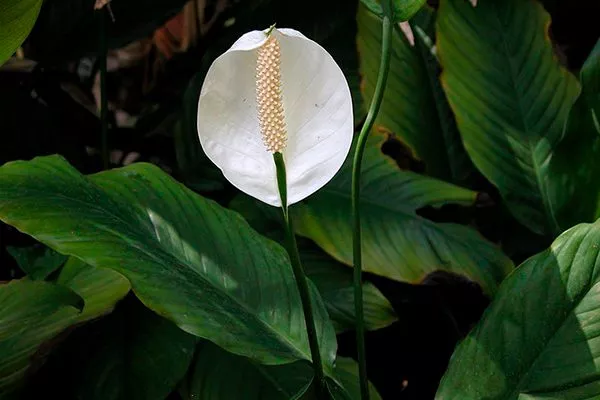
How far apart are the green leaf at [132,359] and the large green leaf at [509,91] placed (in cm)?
43

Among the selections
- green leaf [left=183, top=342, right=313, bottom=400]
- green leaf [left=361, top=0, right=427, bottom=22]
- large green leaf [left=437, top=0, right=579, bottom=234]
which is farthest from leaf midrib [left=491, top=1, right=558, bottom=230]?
green leaf [left=361, top=0, right=427, bottom=22]

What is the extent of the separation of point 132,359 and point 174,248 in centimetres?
15

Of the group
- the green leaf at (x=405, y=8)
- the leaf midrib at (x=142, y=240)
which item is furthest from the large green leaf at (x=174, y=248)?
the green leaf at (x=405, y=8)

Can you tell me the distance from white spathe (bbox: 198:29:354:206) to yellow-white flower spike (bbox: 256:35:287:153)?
1cm

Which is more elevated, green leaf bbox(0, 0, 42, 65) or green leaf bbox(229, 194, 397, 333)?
green leaf bbox(0, 0, 42, 65)

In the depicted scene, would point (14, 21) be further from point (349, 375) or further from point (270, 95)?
point (349, 375)

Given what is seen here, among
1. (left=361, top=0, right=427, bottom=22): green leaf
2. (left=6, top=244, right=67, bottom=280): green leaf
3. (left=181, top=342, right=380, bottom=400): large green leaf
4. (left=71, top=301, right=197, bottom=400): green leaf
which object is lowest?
(left=181, top=342, right=380, bottom=400): large green leaf

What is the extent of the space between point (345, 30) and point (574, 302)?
626 mm

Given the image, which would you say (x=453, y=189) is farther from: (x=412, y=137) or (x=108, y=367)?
(x=108, y=367)

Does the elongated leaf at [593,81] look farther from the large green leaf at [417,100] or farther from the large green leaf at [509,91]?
the large green leaf at [417,100]

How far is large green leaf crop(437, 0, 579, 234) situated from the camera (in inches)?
40.1

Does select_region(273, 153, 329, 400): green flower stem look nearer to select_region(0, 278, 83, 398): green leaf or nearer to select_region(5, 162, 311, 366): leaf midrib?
select_region(5, 162, 311, 366): leaf midrib

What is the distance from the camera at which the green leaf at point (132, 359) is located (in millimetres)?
801

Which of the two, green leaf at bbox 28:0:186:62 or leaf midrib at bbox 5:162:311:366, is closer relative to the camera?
leaf midrib at bbox 5:162:311:366
